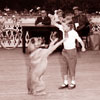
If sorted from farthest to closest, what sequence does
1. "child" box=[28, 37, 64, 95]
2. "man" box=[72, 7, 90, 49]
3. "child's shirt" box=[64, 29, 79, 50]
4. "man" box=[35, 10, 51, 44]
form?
"man" box=[35, 10, 51, 44]
"man" box=[72, 7, 90, 49]
"child's shirt" box=[64, 29, 79, 50]
"child" box=[28, 37, 64, 95]

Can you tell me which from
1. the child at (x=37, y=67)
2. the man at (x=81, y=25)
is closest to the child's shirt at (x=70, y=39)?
the child at (x=37, y=67)

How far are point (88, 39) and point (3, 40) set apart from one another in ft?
8.38

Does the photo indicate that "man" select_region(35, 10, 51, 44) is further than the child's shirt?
Yes

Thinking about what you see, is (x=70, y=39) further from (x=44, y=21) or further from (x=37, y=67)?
(x=44, y=21)

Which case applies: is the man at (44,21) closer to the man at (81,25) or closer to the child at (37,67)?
the man at (81,25)

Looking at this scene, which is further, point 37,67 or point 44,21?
point 44,21

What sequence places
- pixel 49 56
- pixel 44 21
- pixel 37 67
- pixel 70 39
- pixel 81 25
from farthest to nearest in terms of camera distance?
pixel 44 21 → pixel 81 25 → pixel 49 56 → pixel 70 39 → pixel 37 67

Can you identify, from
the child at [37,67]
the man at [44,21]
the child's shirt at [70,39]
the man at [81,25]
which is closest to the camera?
the child at [37,67]

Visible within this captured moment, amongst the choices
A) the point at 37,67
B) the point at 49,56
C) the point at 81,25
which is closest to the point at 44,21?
the point at 81,25

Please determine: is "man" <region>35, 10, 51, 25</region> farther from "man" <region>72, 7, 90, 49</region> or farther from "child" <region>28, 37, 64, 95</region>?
"child" <region>28, 37, 64, 95</region>

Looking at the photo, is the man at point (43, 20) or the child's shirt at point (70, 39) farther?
the man at point (43, 20)

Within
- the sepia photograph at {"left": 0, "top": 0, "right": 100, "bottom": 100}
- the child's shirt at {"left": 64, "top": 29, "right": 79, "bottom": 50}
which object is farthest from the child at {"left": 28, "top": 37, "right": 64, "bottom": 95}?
the child's shirt at {"left": 64, "top": 29, "right": 79, "bottom": 50}

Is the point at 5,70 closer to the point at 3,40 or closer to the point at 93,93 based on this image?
the point at 93,93

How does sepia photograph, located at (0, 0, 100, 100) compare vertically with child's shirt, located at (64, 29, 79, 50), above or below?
below
